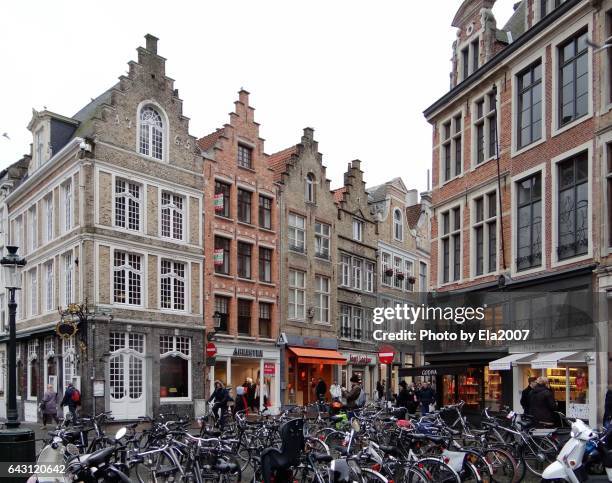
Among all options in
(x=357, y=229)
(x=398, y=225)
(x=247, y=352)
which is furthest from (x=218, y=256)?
(x=398, y=225)

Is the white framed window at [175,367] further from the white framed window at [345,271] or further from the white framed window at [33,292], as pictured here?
the white framed window at [345,271]

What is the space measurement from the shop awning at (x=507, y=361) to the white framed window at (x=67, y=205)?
16540mm

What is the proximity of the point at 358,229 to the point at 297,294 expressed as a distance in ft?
23.0

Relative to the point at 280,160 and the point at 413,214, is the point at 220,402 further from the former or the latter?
the point at 413,214

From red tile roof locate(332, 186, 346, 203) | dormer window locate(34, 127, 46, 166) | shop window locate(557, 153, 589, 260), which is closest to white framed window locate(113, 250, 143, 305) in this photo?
dormer window locate(34, 127, 46, 166)

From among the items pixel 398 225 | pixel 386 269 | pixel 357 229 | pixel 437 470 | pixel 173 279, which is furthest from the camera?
pixel 398 225

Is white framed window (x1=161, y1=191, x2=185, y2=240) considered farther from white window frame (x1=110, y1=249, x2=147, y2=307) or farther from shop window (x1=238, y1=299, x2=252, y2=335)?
shop window (x1=238, y1=299, x2=252, y2=335)

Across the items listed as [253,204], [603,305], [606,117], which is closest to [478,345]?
[603,305]

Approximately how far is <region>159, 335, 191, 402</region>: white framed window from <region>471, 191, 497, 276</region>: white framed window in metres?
12.7

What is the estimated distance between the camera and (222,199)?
108 feet

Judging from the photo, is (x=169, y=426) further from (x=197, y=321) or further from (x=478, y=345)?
(x=197, y=321)

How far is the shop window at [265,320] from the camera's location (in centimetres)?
3548

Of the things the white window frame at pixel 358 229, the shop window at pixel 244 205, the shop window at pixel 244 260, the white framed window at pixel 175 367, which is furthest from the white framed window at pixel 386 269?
the white framed window at pixel 175 367

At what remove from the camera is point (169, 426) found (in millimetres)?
13633
